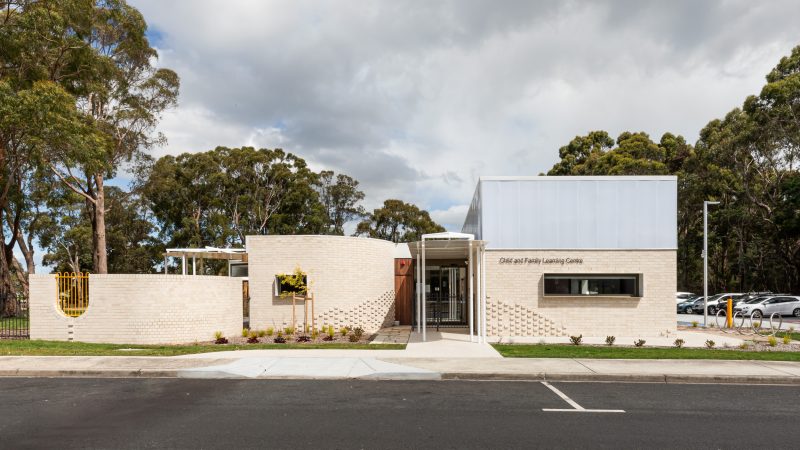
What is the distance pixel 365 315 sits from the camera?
62.7ft

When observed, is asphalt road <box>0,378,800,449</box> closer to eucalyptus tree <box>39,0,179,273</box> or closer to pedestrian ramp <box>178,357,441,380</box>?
pedestrian ramp <box>178,357,441,380</box>

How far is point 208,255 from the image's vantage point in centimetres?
2342

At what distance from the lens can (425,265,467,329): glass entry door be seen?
67.0 ft

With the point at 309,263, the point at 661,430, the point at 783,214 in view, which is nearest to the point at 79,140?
the point at 309,263

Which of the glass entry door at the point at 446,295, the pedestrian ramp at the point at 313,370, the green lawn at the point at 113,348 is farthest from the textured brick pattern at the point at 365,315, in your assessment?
the pedestrian ramp at the point at 313,370

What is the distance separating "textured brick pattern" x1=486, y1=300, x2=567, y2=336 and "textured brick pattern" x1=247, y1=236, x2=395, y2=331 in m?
4.41

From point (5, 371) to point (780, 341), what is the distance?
20187 mm

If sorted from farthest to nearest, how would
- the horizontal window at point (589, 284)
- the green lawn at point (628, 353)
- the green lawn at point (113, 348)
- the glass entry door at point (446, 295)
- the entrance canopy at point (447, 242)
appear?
the glass entry door at point (446, 295) → the horizontal window at point (589, 284) → the entrance canopy at point (447, 242) → the green lawn at point (113, 348) → the green lawn at point (628, 353)

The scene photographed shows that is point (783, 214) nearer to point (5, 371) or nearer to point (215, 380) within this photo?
point (215, 380)

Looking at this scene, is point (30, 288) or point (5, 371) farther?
point (30, 288)

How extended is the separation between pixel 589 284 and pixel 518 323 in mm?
2578

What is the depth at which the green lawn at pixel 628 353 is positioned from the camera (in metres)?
12.5

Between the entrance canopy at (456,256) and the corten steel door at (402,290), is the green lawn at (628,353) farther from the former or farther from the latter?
the corten steel door at (402,290)

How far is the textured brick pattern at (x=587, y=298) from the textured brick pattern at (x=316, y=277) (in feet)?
15.2
